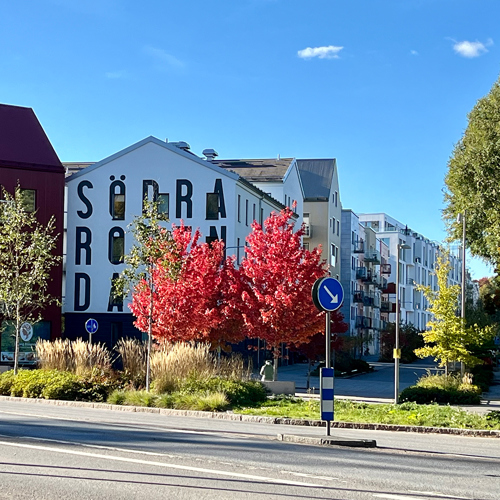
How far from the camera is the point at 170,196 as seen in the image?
56.6 metres

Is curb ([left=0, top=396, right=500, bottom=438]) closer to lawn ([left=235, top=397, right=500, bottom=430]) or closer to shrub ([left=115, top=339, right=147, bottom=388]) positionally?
lawn ([left=235, top=397, right=500, bottom=430])

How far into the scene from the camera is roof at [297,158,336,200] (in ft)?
258

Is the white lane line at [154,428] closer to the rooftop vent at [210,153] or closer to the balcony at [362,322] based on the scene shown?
the rooftop vent at [210,153]

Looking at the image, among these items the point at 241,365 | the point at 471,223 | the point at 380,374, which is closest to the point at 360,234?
the point at 380,374

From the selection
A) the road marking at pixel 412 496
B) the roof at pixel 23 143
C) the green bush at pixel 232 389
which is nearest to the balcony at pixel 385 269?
the roof at pixel 23 143

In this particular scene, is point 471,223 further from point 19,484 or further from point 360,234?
point 360,234

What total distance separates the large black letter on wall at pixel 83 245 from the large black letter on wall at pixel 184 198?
19.4ft

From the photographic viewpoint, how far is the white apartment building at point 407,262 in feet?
390

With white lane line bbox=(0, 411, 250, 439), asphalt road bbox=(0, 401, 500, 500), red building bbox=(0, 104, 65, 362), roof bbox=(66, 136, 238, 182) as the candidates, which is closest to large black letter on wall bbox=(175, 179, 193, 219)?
Result: roof bbox=(66, 136, 238, 182)

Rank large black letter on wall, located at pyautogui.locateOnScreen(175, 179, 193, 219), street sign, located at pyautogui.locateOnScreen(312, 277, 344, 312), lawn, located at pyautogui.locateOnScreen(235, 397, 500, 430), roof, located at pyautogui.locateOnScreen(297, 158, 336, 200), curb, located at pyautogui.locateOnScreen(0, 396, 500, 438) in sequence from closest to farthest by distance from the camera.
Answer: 1. street sign, located at pyautogui.locateOnScreen(312, 277, 344, 312)
2. curb, located at pyautogui.locateOnScreen(0, 396, 500, 438)
3. lawn, located at pyautogui.locateOnScreen(235, 397, 500, 430)
4. large black letter on wall, located at pyautogui.locateOnScreen(175, 179, 193, 219)
5. roof, located at pyautogui.locateOnScreen(297, 158, 336, 200)

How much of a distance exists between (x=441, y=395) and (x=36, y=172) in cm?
3084

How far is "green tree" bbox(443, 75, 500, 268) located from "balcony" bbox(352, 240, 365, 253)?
166ft

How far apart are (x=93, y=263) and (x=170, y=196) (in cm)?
649

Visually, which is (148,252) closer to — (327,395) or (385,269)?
(327,395)
